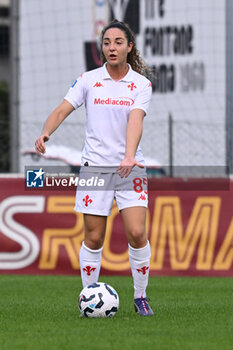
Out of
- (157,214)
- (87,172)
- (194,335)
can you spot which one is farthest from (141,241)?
(157,214)

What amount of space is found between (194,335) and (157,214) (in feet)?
18.0

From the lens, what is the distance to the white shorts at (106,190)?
7.34m

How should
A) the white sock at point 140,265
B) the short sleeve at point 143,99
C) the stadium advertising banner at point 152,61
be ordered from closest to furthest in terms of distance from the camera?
the short sleeve at point 143,99 → the white sock at point 140,265 → the stadium advertising banner at point 152,61

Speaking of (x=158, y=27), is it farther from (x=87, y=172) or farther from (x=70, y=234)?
(x=87, y=172)

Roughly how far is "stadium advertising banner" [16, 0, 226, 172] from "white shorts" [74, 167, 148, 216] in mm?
6798

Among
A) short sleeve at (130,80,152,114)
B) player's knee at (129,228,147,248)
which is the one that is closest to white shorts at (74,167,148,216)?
player's knee at (129,228,147,248)

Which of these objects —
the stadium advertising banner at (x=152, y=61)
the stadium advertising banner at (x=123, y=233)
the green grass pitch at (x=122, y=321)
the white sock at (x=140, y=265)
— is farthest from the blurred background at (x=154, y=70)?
the white sock at (x=140, y=265)

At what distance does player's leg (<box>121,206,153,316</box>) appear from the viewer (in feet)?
24.0

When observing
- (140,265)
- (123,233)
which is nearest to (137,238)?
(140,265)

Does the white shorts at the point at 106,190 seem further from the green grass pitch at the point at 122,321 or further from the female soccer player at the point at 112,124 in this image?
the green grass pitch at the point at 122,321

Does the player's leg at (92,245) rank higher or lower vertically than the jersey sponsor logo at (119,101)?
lower

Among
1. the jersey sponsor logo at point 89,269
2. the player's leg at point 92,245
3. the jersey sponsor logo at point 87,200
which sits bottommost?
the jersey sponsor logo at point 89,269

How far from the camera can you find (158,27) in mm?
15492

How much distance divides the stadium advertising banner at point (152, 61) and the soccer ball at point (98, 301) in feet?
22.5
